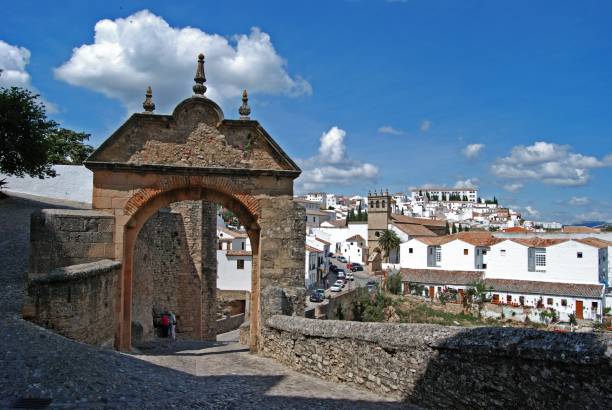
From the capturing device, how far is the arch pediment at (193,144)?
10.7m

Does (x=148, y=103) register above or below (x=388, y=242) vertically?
above

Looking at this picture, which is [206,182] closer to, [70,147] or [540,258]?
[70,147]

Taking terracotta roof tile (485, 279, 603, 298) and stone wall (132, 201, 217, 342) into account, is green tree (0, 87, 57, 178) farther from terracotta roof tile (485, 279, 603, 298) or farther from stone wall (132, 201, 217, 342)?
terracotta roof tile (485, 279, 603, 298)

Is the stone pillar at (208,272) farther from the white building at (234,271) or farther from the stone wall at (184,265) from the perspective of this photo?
the white building at (234,271)

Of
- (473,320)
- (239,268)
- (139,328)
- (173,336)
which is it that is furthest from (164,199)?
(473,320)

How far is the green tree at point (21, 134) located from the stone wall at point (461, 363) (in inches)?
727

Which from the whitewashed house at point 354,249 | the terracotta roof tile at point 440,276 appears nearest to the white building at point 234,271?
the terracotta roof tile at point 440,276

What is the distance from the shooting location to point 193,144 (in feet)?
36.0

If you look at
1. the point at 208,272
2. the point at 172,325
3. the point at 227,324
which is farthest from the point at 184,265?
the point at 227,324

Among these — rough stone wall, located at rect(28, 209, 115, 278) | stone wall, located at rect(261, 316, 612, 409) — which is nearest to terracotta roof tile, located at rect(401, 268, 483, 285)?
stone wall, located at rect(261, 316, 612, 409)

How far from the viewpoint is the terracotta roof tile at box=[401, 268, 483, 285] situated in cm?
5053

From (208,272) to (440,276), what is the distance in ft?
121

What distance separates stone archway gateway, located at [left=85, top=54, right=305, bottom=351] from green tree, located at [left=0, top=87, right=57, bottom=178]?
47.0 feet

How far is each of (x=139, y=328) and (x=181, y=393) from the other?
805 centimetres
